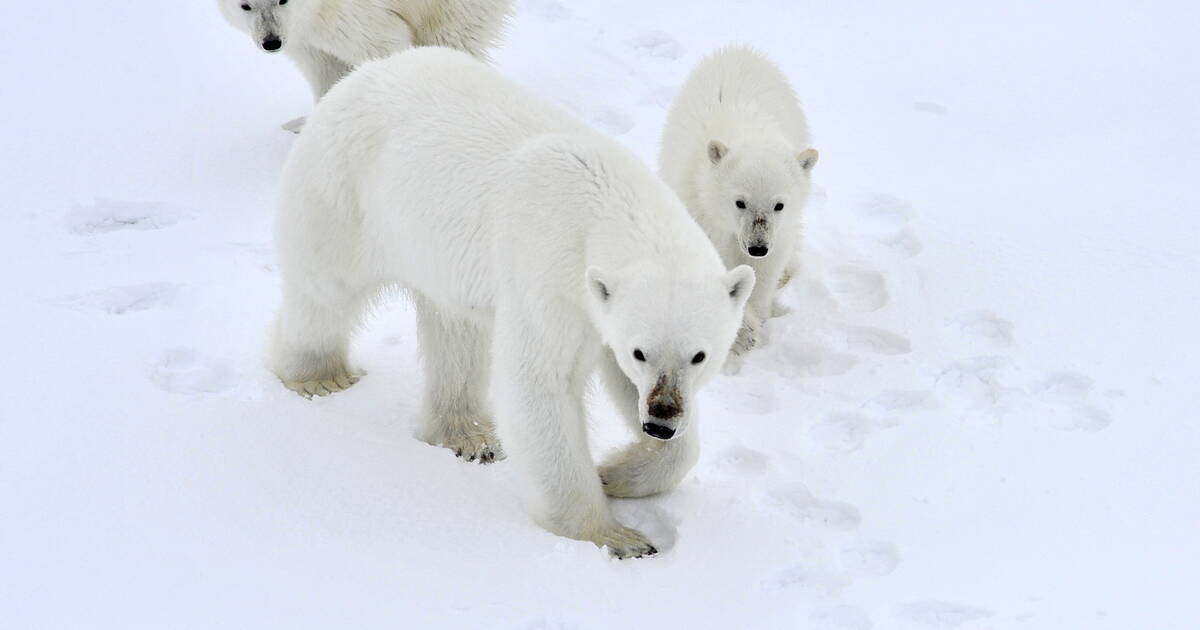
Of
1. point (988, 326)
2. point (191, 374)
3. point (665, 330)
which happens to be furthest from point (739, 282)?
point (191, 374)

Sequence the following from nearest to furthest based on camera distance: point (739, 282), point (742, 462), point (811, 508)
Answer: point (739, 282), point (811, 508), point (742, 462)

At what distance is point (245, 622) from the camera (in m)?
3.61

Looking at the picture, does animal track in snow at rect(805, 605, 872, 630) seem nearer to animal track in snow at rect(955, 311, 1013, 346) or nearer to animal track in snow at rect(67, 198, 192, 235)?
animal track in snow at rect(955, 311, 1013, 346)

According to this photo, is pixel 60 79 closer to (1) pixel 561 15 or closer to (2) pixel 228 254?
(2) pixel 228 254

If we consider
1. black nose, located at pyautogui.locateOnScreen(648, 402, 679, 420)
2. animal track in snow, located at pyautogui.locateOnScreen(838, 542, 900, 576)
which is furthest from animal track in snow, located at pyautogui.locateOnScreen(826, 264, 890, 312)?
black nose, located at pyautogui.locateOnScreen(648, 402, 679, 420)

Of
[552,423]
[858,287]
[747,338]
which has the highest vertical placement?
[858,287]

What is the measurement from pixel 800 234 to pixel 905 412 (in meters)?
1.45

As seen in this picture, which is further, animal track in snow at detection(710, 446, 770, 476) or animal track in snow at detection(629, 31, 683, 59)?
animal track in snow at detection(629, 31, 683, 59)

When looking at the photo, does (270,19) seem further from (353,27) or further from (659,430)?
(659,430)

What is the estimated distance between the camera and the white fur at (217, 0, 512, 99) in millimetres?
6461

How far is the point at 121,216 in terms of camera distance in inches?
237

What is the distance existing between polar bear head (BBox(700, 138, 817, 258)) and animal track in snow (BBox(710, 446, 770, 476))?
999 millimetres

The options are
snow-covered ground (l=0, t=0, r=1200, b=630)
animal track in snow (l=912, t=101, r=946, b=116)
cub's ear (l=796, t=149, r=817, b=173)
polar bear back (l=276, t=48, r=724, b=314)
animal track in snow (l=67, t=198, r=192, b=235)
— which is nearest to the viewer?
snow-covered ground (l=0, t=0, r=1200, b=630)

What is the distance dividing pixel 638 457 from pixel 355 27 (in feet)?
10.8
